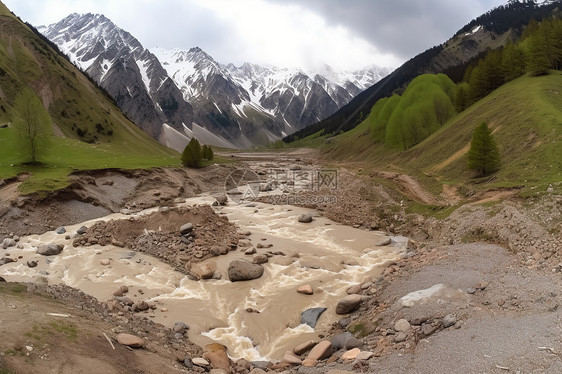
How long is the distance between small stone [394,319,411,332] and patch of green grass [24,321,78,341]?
1208cm

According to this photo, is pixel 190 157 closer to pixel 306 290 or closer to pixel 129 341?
pixel 306 290

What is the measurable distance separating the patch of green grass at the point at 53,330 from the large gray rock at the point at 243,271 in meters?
11.9

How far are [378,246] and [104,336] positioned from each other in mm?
23311

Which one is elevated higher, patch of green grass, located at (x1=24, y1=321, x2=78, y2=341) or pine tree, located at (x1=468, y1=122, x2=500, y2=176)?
pine tree, located at (x1=468, y1=122, x2=500, y2=176)

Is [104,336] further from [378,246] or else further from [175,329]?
[378,246]

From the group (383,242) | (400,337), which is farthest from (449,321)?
(383,242)

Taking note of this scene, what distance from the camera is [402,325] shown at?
47.1 feet

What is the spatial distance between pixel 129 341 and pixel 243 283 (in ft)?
35.7

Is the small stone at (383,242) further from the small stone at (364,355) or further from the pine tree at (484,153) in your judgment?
the pine tree at (484,153)

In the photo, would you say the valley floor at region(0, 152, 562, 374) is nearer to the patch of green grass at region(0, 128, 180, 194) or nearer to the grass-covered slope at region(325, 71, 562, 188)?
the grass-covered slope at region(325, 71, 562, 188)

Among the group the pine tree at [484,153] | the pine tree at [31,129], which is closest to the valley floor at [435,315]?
the pine tree at [484,153]

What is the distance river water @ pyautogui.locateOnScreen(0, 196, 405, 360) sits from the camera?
1741 centimetres

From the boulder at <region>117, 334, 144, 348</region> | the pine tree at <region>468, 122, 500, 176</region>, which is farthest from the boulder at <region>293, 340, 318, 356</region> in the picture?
the pine tree at <region>468, 122, 500, 176</region>

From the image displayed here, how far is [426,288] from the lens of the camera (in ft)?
57.5
